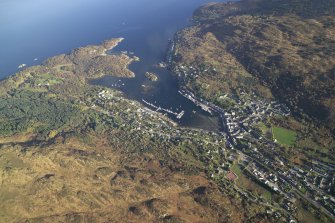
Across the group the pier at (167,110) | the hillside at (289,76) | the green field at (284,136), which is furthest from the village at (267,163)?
the pier at (167,110)

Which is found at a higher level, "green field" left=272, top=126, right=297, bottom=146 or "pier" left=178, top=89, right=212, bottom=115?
"pier" left=178, top=89, right=212, bottom=115

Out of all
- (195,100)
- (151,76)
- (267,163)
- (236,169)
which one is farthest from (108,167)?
(151,76)

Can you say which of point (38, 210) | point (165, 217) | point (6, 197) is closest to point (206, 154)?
point (165, 217)

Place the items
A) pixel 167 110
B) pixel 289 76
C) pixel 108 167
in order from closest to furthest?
pixel 108 167 → pixel 167 110 → pixel 289 76

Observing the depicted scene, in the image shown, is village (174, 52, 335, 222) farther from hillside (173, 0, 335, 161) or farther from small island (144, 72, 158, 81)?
small island (144, 72, 158, 81)

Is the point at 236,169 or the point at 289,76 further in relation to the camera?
the point at 289,76

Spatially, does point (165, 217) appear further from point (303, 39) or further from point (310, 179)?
point (303, 39)

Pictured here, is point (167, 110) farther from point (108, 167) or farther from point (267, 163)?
point (267, 163)

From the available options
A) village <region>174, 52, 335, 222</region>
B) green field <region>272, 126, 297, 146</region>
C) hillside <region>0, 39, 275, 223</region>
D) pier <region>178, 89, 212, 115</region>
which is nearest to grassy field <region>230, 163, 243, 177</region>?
village <region>174, 52, 335, 222</region>
